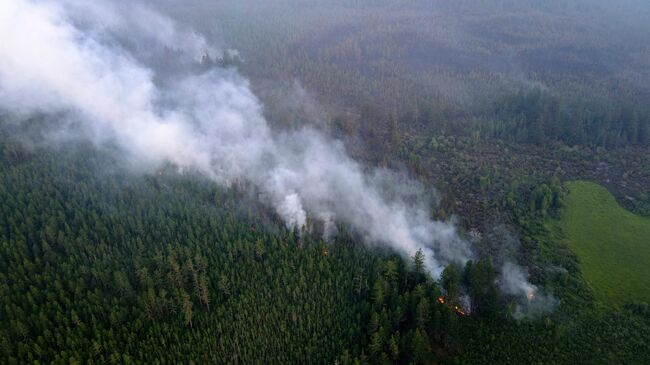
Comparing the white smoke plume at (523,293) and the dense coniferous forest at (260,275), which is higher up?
the dense coniferous forest at (260,275)

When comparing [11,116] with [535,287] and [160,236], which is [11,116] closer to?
[160,236]

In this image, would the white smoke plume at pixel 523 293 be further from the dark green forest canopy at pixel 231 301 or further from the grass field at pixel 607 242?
the grass field at pixel 607 242

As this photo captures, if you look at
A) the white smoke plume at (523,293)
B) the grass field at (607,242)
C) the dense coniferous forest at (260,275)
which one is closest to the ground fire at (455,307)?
the dense coniferous forest at (260,275)

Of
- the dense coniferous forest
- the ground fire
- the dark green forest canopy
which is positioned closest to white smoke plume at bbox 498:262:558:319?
the dense coniferous forest

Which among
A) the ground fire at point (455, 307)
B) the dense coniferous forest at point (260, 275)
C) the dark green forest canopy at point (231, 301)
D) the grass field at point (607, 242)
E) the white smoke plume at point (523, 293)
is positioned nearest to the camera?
the dark green forest canopy at point (231, 301)

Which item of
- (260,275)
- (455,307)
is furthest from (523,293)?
(260,275)

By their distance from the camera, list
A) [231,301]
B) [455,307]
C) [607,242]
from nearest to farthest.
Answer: [231,301]
[455,307]
[607,242]

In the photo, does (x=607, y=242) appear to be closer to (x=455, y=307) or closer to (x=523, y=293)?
(x=523, y=293)

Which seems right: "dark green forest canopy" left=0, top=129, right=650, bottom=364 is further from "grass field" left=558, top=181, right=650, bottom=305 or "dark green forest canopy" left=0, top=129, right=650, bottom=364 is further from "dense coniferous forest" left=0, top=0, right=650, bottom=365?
"grass field" left=558, top=181, right=650, bottom=305

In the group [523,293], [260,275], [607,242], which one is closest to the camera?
[260,275]

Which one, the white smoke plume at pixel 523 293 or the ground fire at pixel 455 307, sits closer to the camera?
the ground fire at pixel 455 307
